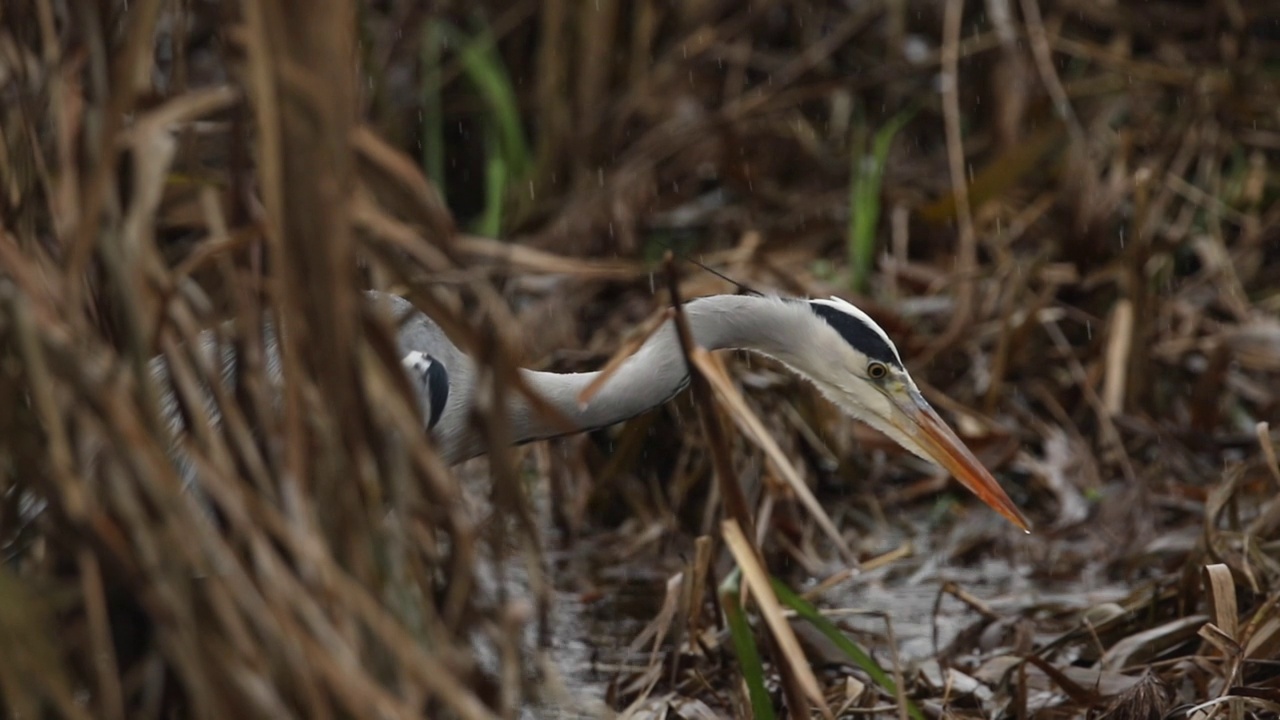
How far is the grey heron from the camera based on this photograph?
308 centimetres

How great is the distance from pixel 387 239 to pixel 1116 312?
3339mm

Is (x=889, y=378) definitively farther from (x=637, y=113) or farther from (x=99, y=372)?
(x=637, y=113)

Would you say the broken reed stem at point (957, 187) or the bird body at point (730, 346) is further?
the broken reed stem at point (957, 187)

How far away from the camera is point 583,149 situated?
5711 millimetres

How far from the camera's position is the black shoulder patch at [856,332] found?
3.13 meters

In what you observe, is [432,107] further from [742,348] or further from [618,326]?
[742,348]

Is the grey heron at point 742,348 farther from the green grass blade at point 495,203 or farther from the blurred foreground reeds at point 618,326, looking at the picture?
the green grass blade at point 495,203

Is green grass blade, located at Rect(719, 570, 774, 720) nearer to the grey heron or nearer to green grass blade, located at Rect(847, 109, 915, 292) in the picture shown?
the grey heron

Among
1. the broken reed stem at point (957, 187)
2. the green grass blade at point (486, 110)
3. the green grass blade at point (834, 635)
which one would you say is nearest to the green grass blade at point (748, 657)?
the green grass blade at point (834, 635)

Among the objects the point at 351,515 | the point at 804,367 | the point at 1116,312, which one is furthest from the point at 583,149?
the point at 351,515

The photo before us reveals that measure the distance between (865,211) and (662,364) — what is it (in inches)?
87.6

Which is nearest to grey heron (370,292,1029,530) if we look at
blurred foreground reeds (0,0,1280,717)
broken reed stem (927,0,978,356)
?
blurred foreground reeds (0,0,1280,717)

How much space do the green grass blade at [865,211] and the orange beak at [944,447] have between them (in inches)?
73.4

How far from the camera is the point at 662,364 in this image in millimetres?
3031
